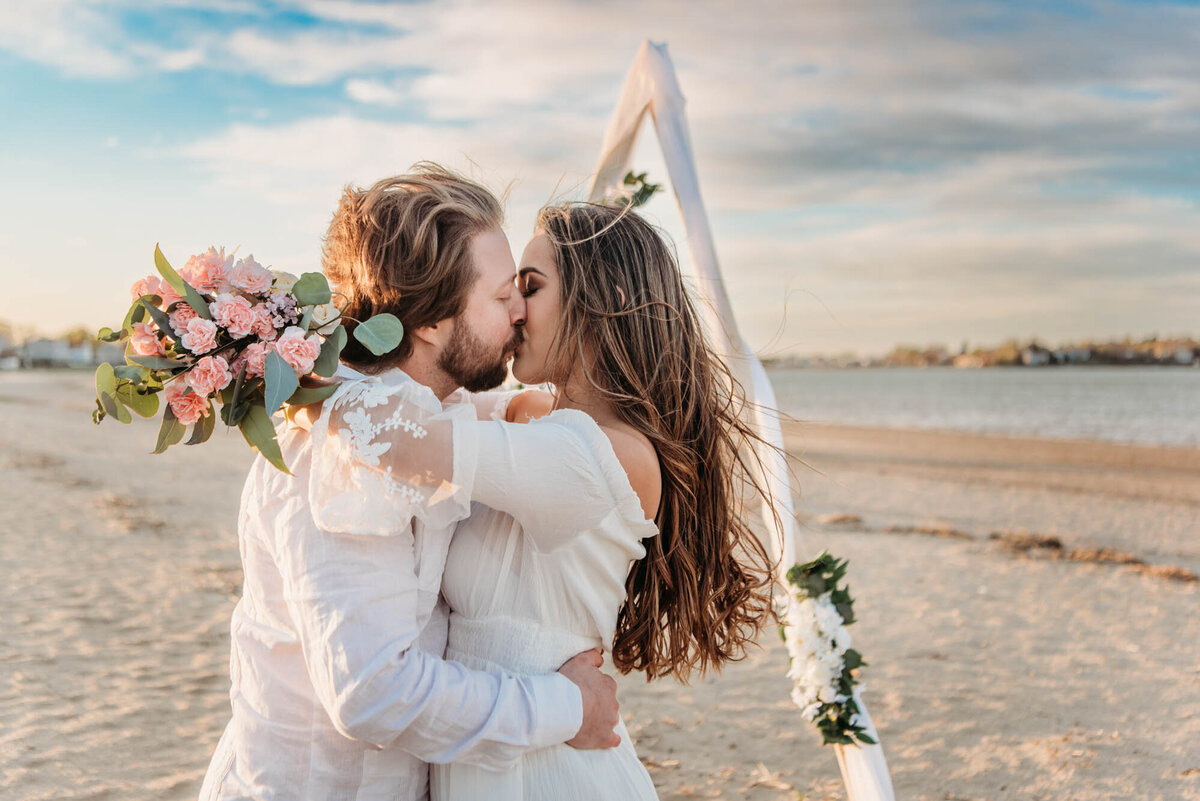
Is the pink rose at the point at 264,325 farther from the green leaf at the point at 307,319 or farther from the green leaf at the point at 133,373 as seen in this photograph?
the green leaf at the point at 133,373

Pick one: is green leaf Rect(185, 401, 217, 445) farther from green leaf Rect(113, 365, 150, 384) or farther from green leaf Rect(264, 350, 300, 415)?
green leaf Rect(264, 350, 300, 415)

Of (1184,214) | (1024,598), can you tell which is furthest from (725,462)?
(1184,214)

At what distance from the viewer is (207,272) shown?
6.72 feet

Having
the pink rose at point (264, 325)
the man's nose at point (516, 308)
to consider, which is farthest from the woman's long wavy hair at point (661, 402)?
the pink rose at point (264, 325)

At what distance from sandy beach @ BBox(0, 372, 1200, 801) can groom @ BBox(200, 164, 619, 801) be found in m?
1.80

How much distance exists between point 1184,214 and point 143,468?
5358 cm

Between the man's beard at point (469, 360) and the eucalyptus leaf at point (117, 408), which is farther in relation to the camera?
the man's beard at point (469, 360)

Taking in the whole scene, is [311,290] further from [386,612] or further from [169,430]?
[386,612]

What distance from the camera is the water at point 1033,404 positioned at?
28.2 metres

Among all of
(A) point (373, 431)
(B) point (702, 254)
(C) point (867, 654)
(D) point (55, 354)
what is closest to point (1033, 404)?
(C) point (867, 654)

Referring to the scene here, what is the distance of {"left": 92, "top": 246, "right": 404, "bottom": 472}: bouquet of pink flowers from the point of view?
1.93m

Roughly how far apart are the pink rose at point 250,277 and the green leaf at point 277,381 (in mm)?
199

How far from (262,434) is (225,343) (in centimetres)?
24

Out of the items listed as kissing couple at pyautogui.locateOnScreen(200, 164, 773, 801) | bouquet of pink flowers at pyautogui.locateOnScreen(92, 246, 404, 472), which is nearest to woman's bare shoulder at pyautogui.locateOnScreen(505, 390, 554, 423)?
kissing couple at pyautogui.locateOnScreen(200, 164, 773, 801)
